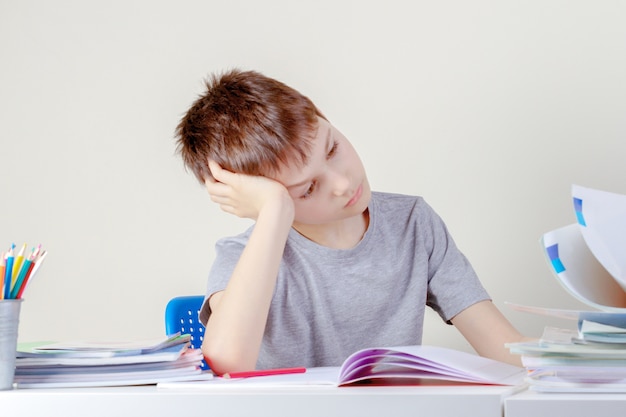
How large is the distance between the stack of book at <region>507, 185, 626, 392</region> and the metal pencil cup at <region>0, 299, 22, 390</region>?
1.51 feet

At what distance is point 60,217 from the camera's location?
203 cm

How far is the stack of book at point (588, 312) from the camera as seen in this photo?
22.7 inches

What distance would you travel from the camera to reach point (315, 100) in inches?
74.6

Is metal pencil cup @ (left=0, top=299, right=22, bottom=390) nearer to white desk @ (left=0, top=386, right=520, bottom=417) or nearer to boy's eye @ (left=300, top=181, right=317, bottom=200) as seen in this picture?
white desk @ (left=0, top=386, right=520, bottom=417)

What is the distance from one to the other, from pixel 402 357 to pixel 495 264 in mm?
1124

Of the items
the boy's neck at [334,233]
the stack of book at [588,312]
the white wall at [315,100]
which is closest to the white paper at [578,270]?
the stack of book at [588,312]

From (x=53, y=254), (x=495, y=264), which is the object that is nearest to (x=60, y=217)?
(x=53, y=254)

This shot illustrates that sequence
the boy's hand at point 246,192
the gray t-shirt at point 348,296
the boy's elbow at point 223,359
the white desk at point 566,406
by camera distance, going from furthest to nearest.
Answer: the gray t-shirt at point 348,296
the boy's hand at point 246,192
the boy's elbow at point 223,359
the white desk at point 566,406

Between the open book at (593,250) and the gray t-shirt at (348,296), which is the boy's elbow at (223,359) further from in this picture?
the open book at (593,250)

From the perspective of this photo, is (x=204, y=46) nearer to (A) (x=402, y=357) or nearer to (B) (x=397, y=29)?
(B) (x=397, y=29)

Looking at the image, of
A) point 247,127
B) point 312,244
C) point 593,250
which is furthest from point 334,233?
point 593,250

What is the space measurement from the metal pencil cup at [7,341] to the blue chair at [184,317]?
2.27 ft

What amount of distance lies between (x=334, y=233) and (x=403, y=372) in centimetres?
62

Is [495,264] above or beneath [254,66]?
A: beneath
